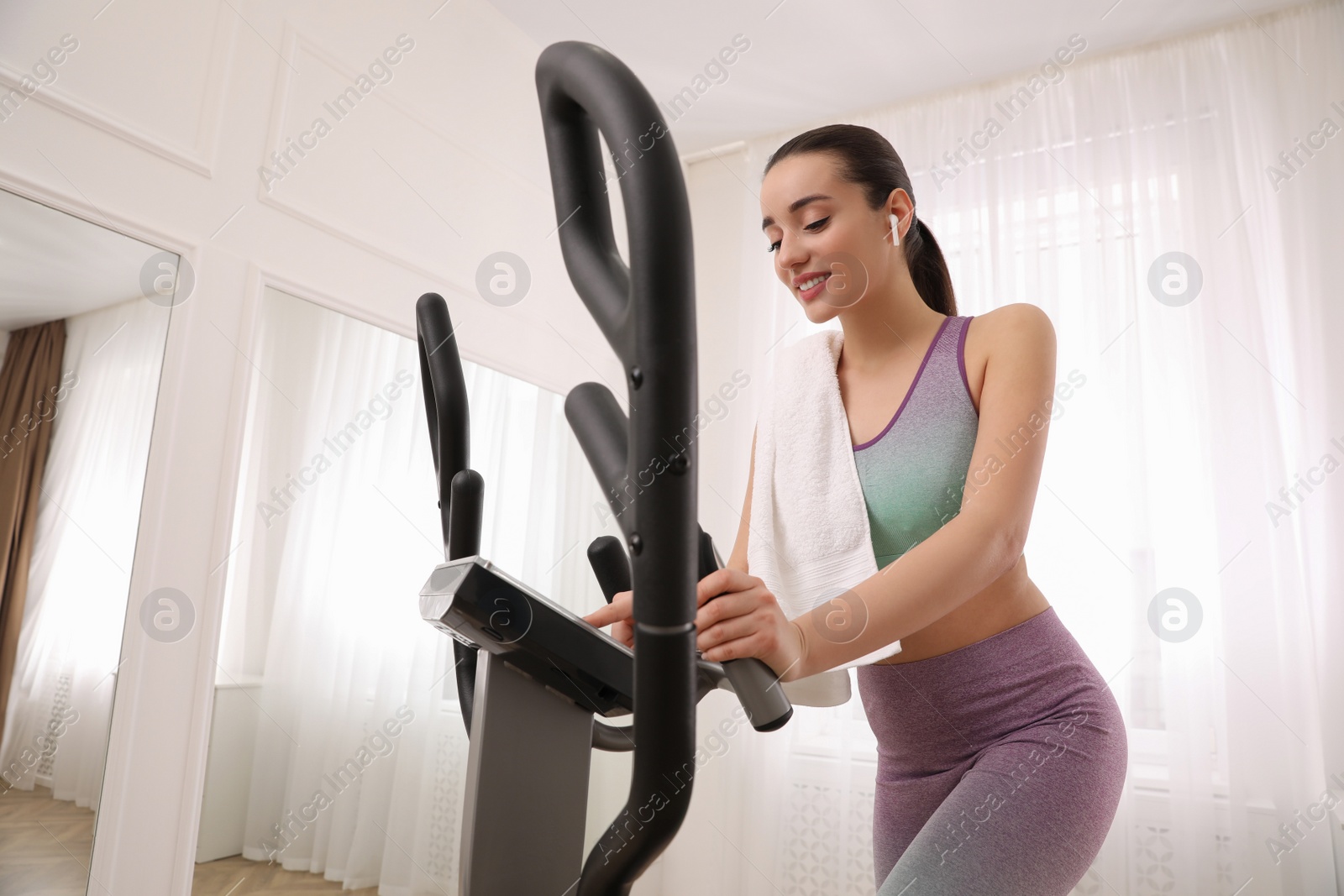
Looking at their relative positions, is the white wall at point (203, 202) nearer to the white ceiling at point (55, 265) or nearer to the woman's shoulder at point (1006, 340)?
the white ceiling at point (55, 265)

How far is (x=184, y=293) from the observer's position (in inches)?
78.5

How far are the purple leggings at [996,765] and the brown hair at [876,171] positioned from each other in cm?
53

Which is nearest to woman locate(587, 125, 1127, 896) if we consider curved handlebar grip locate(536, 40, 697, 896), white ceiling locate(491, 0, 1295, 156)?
curved handlebar grip locate(536, 40, 697, 896)

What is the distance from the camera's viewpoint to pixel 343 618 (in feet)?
7.48

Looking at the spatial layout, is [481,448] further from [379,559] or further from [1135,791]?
[1135,791]

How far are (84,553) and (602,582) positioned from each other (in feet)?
5.10

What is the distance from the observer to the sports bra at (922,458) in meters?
1.03

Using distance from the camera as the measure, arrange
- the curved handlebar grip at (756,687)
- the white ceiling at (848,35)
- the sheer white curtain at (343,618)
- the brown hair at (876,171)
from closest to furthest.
Result: the curved handlebar grip at (756,687)
the brown hair at (876,171)
the sheer white curtain at (343,618)
the white ceiling at (848,35)

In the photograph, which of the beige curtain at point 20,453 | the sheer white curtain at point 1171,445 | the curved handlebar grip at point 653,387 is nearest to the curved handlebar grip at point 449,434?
the curved handlebar grip at point 653,387

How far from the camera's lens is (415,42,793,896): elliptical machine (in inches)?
13.7

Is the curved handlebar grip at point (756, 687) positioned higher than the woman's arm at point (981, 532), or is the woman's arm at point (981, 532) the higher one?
the woman's arm at point (981, 532)

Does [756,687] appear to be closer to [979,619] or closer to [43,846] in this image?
[979,619]

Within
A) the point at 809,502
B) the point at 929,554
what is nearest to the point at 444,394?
the point at 929,554

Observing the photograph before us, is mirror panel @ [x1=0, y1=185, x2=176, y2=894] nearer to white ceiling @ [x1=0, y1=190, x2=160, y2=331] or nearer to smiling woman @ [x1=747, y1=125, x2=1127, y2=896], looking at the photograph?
white ceiling @ [x1=0, y1=190, x2=160, y2=331]
